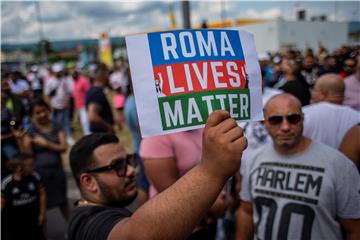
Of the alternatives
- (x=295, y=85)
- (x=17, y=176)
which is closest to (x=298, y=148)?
(x=17, y=176)

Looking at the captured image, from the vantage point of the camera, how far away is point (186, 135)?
7.32ft

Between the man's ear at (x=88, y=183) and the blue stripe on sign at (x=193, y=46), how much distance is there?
0.74 m

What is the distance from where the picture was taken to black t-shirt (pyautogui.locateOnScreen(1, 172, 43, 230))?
3215 millimetres

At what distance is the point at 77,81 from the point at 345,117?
7.34m

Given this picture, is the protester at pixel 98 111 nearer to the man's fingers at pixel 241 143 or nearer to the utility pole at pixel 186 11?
the utility pole at pixel 186 11

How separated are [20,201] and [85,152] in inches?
77.8

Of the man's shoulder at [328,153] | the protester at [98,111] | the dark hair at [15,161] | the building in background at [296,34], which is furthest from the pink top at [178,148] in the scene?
the building in background at [296,34]

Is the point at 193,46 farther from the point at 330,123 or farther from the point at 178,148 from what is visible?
the point at 330,123

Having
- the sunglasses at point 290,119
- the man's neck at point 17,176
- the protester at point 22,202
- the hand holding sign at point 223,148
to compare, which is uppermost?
the hand holding sign at point 223,148

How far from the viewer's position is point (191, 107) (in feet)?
4.12

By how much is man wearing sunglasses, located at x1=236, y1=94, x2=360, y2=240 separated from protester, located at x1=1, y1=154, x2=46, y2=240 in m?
2.12

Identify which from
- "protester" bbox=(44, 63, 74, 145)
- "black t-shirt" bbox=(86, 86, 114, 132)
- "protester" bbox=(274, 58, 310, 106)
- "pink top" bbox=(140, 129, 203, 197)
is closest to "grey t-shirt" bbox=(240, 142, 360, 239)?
"pink top" bbox=(140, 129, 203, 197)

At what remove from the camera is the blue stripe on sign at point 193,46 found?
125cm

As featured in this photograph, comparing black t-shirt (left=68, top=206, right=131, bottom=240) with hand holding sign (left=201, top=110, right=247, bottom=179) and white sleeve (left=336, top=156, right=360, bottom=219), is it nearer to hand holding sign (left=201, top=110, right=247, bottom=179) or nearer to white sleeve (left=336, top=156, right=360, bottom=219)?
hand holding sign (left=201, top=110, right=247, bottom=179)
